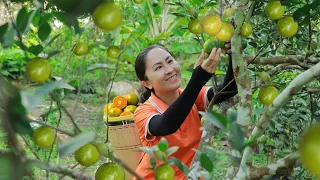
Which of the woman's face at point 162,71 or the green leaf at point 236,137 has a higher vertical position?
the green leaf at point 236,137

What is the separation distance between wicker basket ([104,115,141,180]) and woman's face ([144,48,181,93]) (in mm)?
962

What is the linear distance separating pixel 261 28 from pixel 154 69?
0.42 metres

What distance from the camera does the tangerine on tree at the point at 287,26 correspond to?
2.96 ft

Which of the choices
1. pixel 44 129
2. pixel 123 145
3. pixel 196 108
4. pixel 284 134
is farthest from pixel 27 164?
pixel 123 145

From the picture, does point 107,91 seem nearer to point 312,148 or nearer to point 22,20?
point 22,20

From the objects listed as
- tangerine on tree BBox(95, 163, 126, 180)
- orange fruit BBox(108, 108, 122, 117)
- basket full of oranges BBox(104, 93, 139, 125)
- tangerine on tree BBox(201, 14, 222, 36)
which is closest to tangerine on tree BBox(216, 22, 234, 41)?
tangerine on tree BBox(201, 14, 222, 36)

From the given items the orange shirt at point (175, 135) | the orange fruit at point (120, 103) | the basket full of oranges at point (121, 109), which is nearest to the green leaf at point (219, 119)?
the orange shirt at point (175, 135)

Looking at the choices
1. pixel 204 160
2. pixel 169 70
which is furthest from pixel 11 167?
pixel 169 70

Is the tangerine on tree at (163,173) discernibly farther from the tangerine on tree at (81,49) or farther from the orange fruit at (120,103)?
the orange fruit at (120,103)

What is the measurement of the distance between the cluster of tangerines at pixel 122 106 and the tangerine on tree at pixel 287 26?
5.72 feet

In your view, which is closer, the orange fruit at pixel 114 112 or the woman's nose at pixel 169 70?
the woman's nose at pixel 169 70

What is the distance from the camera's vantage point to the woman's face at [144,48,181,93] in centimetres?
150

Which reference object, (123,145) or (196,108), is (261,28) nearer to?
A: (196,108)

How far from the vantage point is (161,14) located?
3.49 m
